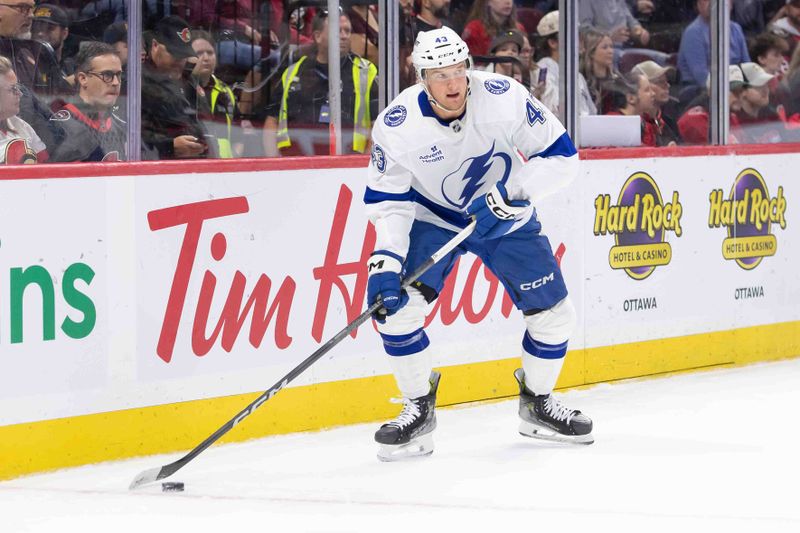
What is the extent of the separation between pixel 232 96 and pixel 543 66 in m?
1.44

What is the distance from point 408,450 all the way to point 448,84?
3.58 ft

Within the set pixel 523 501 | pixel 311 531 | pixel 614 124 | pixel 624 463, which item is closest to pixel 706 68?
pixel 614 124

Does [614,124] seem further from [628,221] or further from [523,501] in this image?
[523,501]

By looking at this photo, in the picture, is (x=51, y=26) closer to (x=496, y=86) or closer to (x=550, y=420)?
(x=496, y=86)

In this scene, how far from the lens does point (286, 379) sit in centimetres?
393

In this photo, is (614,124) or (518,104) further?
(614,124)

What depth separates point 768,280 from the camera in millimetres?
5996

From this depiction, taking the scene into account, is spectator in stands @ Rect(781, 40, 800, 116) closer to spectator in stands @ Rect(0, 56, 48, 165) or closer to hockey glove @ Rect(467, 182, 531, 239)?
hockey glove @ Rect(467, 182, 531, 239)

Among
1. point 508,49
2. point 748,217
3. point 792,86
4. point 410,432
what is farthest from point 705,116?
point 410,432

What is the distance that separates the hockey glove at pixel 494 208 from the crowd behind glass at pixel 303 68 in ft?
3.04

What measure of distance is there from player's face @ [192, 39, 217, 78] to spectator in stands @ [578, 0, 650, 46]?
5.41 ft

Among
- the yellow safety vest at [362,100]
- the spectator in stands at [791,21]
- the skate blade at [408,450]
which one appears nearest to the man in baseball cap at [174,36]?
the yellow safety vest at [362,100]

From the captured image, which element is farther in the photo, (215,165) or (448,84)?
(215,165)

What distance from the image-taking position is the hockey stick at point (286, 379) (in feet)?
12.3
